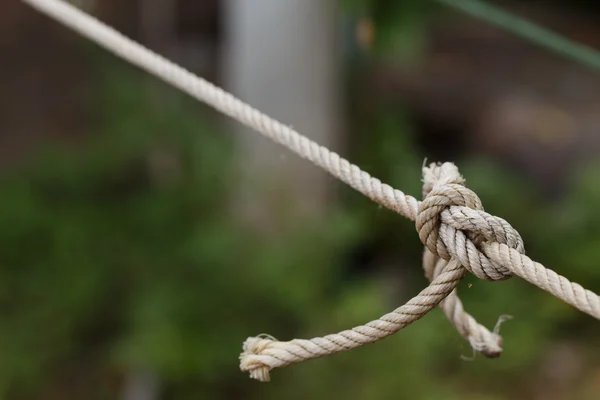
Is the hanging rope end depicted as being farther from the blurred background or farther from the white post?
the white post

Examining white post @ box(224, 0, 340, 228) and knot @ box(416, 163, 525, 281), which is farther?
white post @ box(224, 0, 340, 228)

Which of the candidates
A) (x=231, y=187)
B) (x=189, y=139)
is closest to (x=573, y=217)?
(x=231, y=187)

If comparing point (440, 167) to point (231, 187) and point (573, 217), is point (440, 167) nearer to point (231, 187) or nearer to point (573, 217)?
point (231, 187)

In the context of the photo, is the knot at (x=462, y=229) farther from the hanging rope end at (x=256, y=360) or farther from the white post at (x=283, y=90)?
the white post at (x=283, y=90)

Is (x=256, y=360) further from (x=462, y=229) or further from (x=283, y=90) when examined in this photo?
(x=283, y=90)

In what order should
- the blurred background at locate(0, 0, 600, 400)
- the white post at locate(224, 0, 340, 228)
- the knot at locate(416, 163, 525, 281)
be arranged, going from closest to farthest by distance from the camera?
1. the knot at locate(416, 163, 525, 281)
2. the blurred background at locate(0, 0, 600, 400)
3. the white post at locate(224, 0, 340, 228)

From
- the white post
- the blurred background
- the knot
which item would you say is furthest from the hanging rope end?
the white post

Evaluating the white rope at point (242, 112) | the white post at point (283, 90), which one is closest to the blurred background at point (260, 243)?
the white post at point (283, 90)
